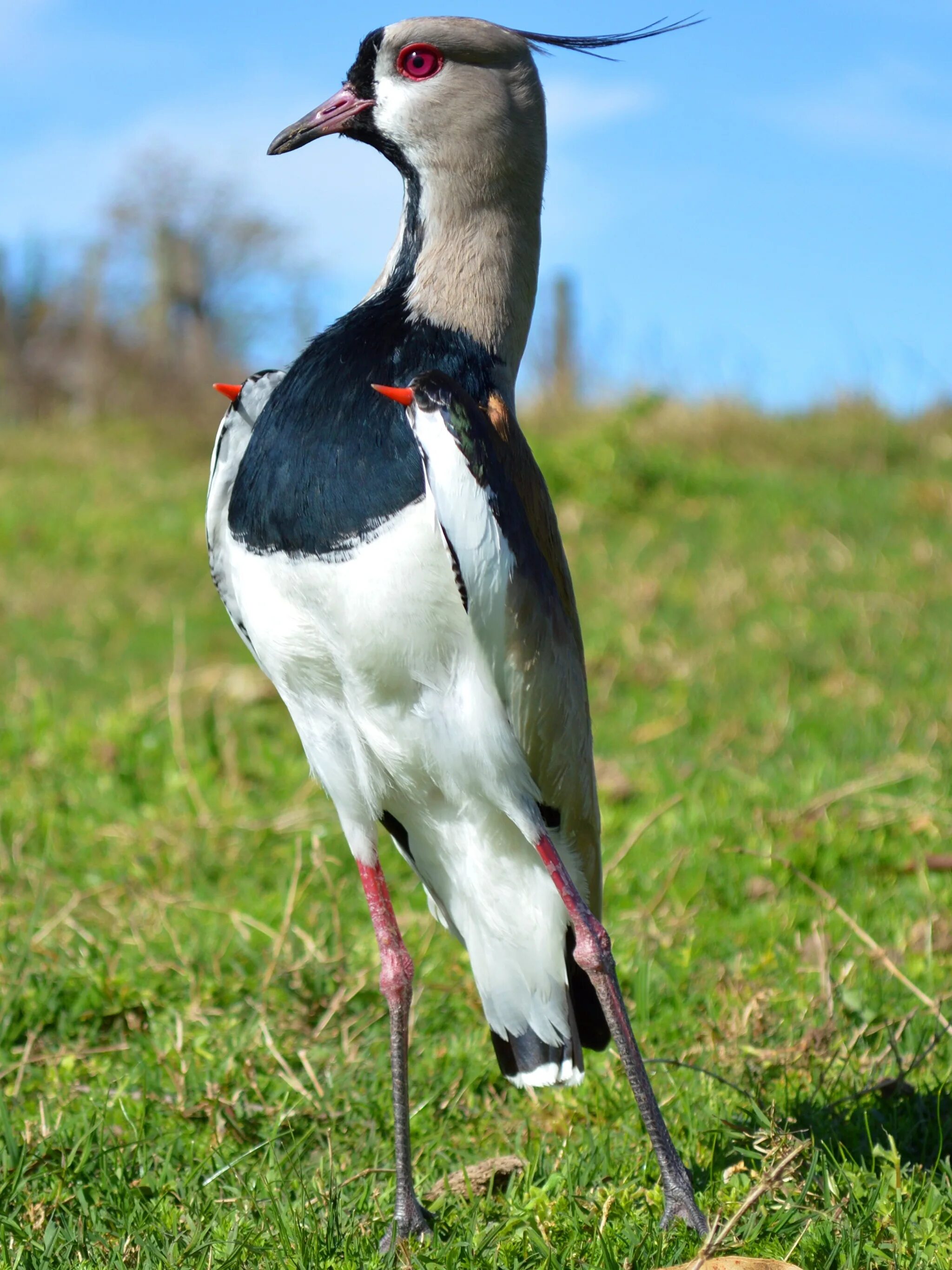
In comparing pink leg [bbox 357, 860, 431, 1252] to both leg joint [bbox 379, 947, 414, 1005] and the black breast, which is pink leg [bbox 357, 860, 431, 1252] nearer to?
leg joint [bbox 379, 947, 414, 1005]

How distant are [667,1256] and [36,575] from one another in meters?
6.39

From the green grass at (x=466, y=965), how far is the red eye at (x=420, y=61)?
6.04 feet

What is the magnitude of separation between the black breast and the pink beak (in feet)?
1.15

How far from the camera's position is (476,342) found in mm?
2398

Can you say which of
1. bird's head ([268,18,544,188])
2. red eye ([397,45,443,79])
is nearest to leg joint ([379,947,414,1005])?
bird's head ([268,18,544,188])

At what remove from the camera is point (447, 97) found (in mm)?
2443

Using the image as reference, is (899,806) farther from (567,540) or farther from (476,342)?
(567,540)

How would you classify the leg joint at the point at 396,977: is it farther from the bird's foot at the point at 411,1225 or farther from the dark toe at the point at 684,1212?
the dark toe at the point at 684,1212

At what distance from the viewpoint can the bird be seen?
7.21ft

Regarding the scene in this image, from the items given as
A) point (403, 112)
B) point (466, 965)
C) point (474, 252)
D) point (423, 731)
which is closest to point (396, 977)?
point (423, 731)

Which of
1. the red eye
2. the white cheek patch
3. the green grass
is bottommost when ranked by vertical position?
the green grass

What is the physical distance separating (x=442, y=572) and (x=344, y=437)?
30 cm

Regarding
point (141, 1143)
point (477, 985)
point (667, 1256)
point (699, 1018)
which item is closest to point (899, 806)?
point (699, 1018)

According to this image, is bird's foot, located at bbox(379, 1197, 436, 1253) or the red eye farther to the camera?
the red eye
